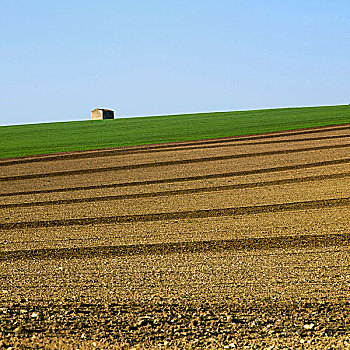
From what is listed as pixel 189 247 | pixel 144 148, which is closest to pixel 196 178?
pixel 189 247

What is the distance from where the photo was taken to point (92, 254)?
1036 centimetres

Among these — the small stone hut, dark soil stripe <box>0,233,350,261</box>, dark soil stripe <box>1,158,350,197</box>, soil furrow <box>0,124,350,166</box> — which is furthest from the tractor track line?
the small stone hut

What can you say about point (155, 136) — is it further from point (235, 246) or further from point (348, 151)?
point (235, 246)

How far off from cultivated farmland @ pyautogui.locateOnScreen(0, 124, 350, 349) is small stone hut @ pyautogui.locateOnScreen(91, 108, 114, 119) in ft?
158

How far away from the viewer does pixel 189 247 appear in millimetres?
10508

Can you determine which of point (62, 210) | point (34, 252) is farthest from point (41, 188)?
point (34, 252)

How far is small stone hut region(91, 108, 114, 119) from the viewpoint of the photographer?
68.2 meters

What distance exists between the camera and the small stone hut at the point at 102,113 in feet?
224

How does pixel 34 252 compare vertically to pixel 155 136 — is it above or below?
below

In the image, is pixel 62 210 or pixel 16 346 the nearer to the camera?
pixel 16 346

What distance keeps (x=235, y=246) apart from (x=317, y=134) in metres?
19.6

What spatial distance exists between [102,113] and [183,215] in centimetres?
5630

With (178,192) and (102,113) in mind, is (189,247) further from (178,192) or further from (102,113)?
(102,113)

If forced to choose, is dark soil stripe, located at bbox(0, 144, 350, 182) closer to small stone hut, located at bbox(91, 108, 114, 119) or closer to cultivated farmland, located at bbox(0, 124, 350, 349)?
cultivated farmland, located at bbox(0, 124, 350, 349)
